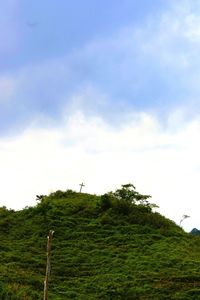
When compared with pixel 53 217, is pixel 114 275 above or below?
below

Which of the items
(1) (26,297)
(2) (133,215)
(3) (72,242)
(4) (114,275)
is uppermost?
(2) (133,215)

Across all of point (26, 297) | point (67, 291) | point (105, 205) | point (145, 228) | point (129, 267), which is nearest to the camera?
point (26, 297)

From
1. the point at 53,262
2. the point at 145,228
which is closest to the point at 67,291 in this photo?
the point at 53,262

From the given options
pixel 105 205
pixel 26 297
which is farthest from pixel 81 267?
pixel 105 205

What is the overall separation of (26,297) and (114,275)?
661 centimetres

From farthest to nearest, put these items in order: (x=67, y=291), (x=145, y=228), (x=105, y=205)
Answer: (x=105, y=205) → (x=145, y=228) → (x=67, y=291)

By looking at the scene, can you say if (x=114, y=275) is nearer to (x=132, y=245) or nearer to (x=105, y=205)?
(x=132, y=245)

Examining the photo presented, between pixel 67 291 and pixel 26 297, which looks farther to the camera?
pixel 67 291

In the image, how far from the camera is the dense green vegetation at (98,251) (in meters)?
31.4

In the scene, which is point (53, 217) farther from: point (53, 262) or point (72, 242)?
point (53, 262)

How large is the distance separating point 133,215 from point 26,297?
54.5 ft

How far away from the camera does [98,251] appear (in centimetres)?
3822

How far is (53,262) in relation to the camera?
1455 inches

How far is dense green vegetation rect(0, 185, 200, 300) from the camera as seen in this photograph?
31375mm
